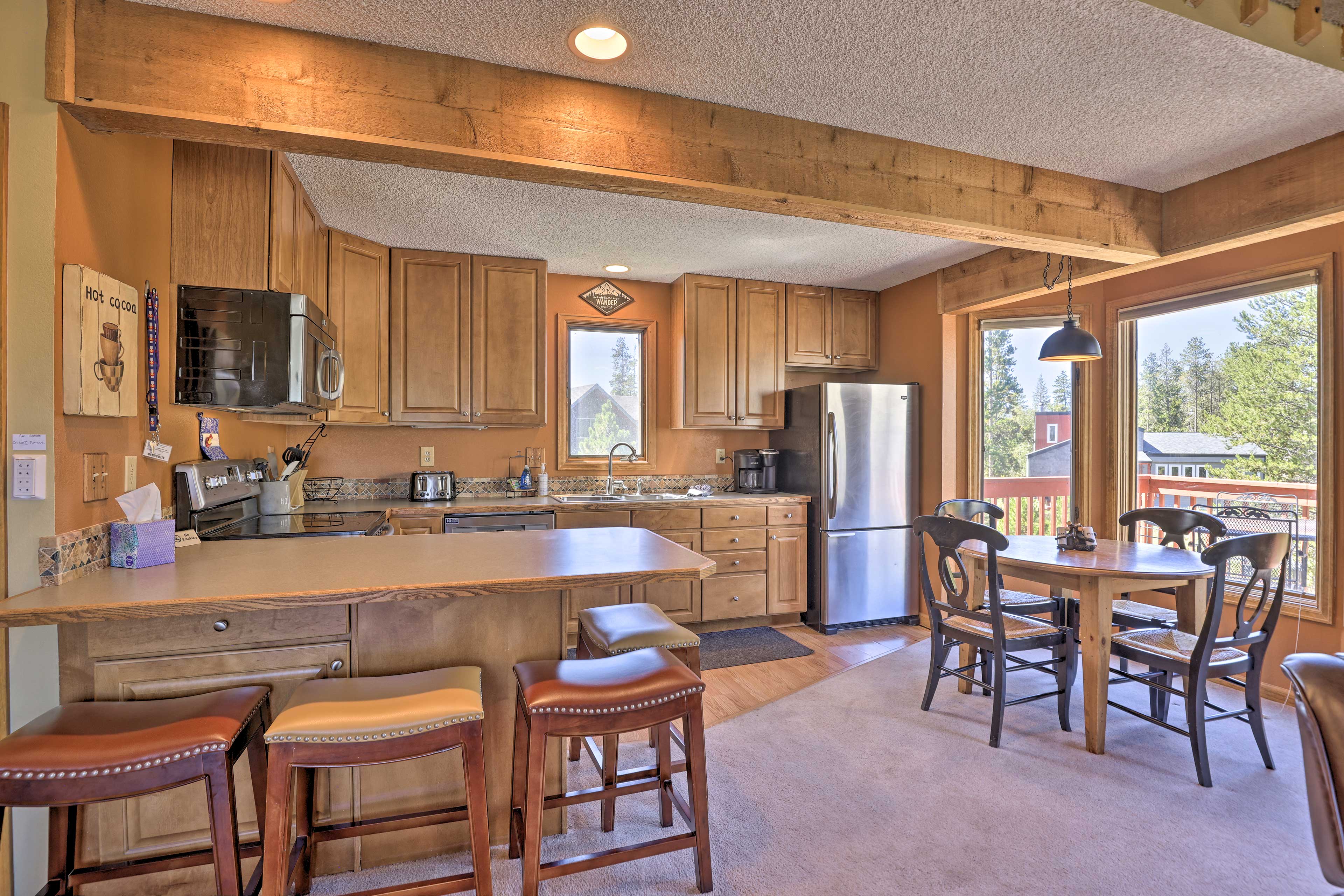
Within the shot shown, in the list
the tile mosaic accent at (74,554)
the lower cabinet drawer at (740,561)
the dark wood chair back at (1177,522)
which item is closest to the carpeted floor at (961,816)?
the dark wood chair back at (1177,522)

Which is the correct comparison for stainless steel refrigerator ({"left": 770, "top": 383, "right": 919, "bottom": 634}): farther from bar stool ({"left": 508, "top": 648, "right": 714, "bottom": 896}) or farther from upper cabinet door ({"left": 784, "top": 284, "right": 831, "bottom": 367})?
bar stool ({"left": 508, "top": 648, "right": 714, "bottom": 896})

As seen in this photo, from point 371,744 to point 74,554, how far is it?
100cm

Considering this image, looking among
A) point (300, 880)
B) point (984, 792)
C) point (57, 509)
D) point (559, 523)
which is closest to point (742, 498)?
point (559, 523)

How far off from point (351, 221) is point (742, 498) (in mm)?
2776

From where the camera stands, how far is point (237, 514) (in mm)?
2688

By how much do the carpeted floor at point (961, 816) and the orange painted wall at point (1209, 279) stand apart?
16.3 inches

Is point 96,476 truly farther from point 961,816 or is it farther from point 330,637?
point 961,816

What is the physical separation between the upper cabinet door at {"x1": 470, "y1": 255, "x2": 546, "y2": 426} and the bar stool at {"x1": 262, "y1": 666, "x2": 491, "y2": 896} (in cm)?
248

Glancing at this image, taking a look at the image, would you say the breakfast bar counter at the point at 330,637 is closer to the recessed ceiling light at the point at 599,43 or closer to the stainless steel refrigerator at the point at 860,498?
the recessed ceiling light at the point at 599,43

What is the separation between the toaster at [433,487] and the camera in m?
3.90

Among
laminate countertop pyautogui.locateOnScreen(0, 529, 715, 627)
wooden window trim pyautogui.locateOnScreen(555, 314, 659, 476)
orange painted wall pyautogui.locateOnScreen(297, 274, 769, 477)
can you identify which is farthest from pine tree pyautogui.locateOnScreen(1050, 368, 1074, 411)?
laminate countertop pyautogui.locateOnScreen(0, 529, 715, 627)

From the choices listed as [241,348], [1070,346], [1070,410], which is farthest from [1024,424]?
[241,348]

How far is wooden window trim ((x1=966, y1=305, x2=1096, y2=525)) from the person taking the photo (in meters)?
3.84

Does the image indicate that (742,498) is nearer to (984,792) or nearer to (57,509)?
(984,792)
